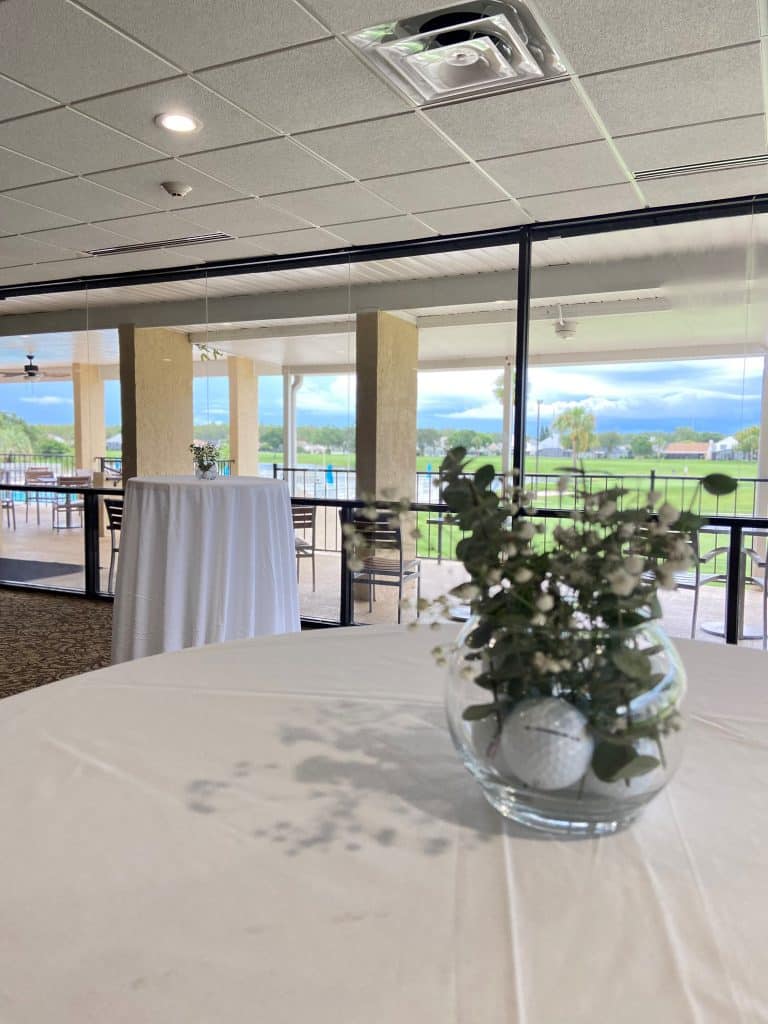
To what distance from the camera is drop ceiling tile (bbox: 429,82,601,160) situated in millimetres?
2926

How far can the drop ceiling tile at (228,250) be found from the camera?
5.18m

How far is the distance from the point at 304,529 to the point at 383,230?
2147mm

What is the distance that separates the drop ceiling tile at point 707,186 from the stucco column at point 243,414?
144 inches

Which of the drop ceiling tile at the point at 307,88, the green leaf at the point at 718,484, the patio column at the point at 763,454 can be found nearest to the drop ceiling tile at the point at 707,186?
the patio column at the point at 763,454

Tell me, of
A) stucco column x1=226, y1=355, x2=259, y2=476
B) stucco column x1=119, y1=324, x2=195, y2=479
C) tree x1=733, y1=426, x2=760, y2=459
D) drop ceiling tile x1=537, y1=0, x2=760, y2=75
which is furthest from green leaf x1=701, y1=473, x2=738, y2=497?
stucco column x1=119, y1=324, x2=195, y2=479

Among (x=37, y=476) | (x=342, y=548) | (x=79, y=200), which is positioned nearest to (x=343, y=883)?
(x=342, y=548)

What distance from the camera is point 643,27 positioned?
241 cm

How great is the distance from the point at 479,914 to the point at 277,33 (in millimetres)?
2740

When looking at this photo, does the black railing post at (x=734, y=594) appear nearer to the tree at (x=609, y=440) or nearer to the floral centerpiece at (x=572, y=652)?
the tree at (x=609, y=440)

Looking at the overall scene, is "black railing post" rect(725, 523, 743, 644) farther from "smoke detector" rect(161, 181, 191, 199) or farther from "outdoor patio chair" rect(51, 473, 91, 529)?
"outdoor patio chair" rect(51, 473, 91, 529)

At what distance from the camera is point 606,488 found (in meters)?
0.80

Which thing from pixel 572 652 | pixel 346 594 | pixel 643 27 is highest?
pixel 643 27

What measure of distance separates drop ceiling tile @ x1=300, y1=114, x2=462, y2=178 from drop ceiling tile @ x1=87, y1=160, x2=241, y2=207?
77 centimetres

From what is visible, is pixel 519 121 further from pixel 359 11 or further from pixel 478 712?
pixel 478 712
